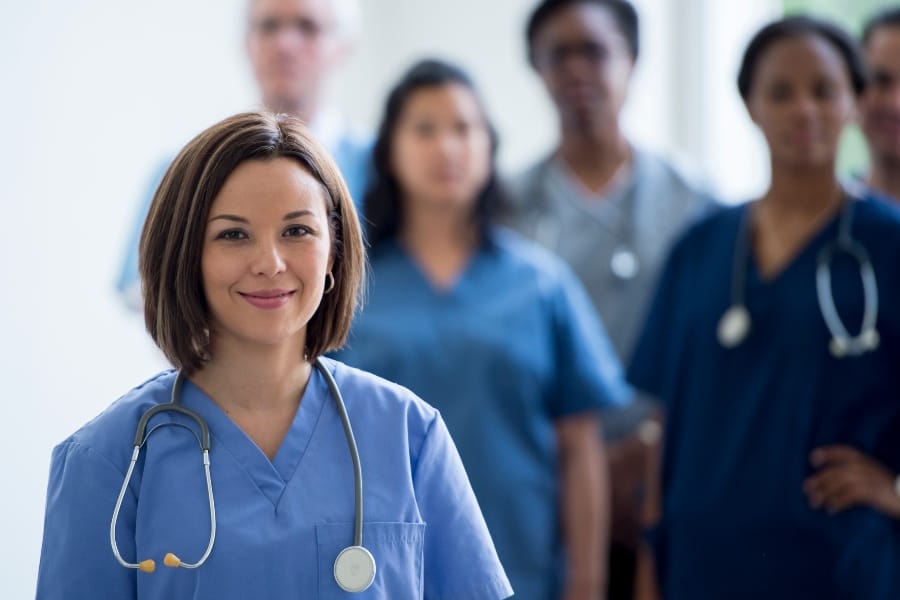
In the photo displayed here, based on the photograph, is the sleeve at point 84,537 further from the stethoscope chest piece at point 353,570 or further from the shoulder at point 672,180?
the shoulder at point 672,180

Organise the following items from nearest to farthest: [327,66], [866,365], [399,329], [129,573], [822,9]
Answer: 1. [129,573]
2. [866,365]
3. [399,329]
4. [327,66]
5. [822,9]

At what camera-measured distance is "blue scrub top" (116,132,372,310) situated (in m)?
1.49

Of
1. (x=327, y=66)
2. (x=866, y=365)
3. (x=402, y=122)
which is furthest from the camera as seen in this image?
(x=327, y=66)

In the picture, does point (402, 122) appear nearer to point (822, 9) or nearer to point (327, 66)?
point (327, 66)

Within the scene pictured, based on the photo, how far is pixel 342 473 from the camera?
0.87 meters

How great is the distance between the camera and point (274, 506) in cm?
85

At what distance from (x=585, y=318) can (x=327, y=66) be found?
569 millimetres

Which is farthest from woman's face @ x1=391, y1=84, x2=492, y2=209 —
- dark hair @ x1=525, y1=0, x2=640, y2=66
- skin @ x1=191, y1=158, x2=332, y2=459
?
skin @ x1=191, y1=158, x2=332, y2=459

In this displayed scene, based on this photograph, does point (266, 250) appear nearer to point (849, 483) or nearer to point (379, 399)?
point (379, 399)

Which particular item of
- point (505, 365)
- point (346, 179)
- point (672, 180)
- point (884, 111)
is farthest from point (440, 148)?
point (884, 111)

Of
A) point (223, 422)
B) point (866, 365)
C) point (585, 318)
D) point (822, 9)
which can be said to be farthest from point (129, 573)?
point (822, 9)

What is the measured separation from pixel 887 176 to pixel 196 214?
5.04 feet

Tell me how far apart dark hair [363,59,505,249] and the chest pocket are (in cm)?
82

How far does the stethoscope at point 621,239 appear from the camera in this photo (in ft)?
6.75
